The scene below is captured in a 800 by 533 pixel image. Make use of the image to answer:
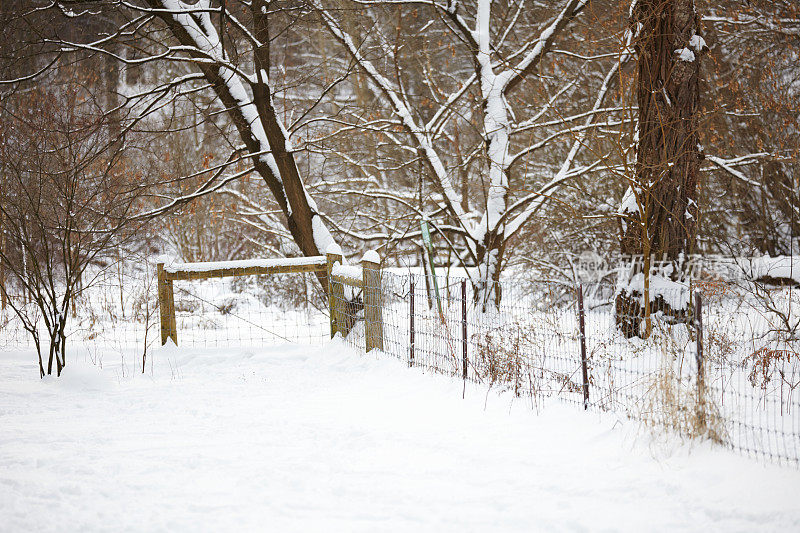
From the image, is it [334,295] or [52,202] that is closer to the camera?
[52,202]

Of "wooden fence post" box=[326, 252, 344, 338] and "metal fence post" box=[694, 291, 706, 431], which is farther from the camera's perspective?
"wooden fence post" box=[326, 252, 344, 338]

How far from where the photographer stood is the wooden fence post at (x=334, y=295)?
9.19 metres

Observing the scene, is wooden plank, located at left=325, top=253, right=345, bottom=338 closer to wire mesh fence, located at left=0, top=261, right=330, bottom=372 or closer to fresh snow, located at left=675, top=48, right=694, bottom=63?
wire mesh fence, located at left=0, top=261, right=330, bottom=372

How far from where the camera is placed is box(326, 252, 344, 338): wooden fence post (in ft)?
30.2

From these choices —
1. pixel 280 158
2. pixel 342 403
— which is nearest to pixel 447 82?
pixel 280 158

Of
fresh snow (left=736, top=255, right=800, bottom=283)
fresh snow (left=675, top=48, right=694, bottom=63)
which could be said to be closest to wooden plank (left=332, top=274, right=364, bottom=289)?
fresh snow (left=675, top=48, right=694, bottom=63)

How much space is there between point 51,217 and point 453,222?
A: 775cm

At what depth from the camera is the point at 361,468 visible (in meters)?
4.43

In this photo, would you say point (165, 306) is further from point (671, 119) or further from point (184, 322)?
point (671, 119)

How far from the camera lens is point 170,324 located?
352 inches

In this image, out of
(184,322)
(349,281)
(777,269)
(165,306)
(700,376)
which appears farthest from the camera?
(184,322)

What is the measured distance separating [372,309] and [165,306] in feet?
9.65

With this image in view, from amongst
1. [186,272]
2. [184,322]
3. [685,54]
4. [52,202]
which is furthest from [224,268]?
[685,54]

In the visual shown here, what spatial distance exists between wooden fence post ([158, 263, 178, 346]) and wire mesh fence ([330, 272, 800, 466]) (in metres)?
2.33
